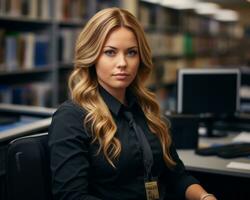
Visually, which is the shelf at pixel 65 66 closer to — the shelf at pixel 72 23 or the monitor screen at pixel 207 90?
the shelf at pixel 72 23

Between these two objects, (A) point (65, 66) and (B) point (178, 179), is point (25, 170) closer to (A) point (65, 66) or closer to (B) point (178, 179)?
(B) point (178, 179)

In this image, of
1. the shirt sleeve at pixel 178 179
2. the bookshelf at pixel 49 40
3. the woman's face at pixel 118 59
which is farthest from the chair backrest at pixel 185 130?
the woman's face at pixel 118 59

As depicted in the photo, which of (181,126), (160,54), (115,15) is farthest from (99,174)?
(160,54)

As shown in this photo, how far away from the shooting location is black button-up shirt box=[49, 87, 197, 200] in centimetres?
137

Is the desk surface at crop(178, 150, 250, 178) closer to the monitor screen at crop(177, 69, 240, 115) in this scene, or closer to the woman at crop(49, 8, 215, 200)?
the woman at crop(49, 8, 215, 200)

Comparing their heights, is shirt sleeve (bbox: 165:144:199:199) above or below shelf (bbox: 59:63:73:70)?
below

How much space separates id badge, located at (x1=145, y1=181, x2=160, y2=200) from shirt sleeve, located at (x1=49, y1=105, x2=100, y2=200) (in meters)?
0.22

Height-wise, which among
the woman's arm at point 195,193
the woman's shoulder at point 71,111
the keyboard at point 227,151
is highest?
the woman's shoulder at point 71,111

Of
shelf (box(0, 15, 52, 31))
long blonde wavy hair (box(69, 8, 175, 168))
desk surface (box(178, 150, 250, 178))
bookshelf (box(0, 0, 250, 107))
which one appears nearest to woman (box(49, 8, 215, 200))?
long blonde wavy hair (box(69, 8, 175, 168))

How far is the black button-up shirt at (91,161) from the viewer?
137 cm

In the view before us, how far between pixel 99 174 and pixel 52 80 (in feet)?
7.48

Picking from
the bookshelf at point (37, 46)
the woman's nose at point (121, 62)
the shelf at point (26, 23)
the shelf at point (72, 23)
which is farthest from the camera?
the shelf at point (72, 23)

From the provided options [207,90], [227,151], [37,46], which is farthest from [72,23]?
[227,151]

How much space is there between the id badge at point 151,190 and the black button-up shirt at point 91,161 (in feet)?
0.06
